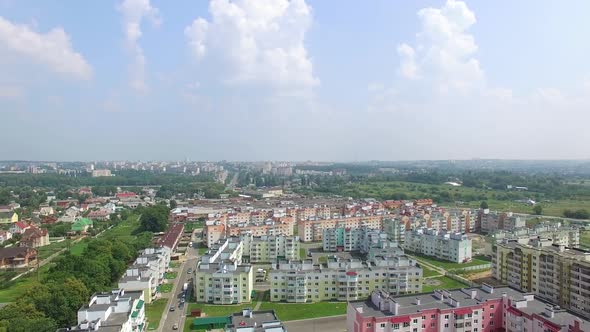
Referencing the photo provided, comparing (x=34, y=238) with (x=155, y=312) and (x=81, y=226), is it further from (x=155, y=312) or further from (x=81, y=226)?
(x=155, y=312)

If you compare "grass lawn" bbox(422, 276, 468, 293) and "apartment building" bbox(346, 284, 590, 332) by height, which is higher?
"apartment building" bbox(346, 284, 590, 332)

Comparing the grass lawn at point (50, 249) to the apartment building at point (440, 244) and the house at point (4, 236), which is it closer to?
the house at point (4, 236)

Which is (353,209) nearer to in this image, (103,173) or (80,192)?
(80,192)

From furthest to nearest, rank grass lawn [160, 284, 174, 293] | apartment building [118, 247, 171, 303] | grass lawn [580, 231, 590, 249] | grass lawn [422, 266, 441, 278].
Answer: grass lawn [580, 231, 590, 249] < grass lawn [422, 266, 441, 278] < grass lawn [160, 284, 174, 293] < apartment building [118, 247, 171, 303]

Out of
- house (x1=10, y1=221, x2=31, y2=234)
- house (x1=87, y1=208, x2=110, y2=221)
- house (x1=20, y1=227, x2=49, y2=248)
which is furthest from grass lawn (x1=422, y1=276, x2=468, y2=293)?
house (x1=87, y1=208, x2=110, y2=221)

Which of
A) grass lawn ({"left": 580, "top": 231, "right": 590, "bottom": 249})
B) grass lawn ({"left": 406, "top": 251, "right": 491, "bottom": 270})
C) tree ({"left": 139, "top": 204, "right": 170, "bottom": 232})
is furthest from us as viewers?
tree ({"left": 139, "top": 204, "right": 170, "bottom": 232})

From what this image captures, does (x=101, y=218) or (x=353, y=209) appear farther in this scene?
(x=101, y=218)

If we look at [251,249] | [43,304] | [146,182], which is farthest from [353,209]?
[146,182]

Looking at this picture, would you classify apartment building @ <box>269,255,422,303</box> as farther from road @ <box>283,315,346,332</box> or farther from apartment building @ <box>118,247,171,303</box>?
apartment building @ <box>118,247,171,303</box>
